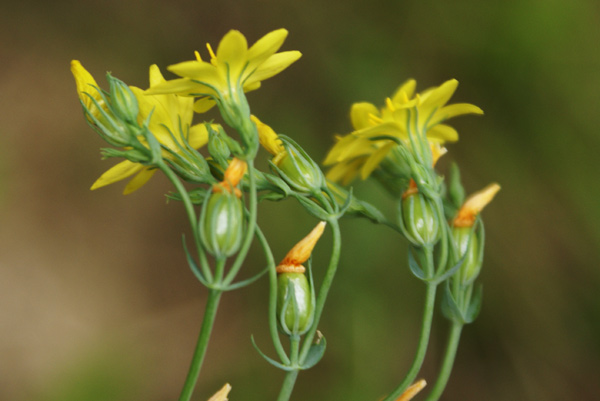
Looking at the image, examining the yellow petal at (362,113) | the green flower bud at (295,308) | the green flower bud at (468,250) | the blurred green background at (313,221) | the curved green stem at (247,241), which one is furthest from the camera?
the blurred green background at (313,221)

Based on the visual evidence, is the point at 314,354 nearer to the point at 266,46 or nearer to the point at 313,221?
the point at 266,46

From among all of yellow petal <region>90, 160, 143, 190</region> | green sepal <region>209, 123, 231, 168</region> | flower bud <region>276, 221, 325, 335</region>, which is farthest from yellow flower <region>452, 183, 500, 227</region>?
yellow petal <region>90, 160, 143, 190</region>

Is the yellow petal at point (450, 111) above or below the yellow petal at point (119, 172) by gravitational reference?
above

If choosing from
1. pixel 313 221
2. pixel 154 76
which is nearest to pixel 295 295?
pixel 154 76

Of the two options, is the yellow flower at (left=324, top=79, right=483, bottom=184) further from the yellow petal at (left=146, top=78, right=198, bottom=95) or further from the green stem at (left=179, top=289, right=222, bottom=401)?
the green stem at (left=179, top=289, right=222, bottom=401)

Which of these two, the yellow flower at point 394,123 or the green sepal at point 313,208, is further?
the yellow flower at point 394,123

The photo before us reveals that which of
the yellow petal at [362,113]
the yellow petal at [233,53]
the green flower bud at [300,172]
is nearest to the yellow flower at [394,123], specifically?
the yellow petal at [362,113]

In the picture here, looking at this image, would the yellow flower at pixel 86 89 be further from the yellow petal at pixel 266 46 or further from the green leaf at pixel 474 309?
the green leaf at pixel 474 309

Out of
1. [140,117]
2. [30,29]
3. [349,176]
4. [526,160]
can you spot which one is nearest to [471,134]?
[526,160]
